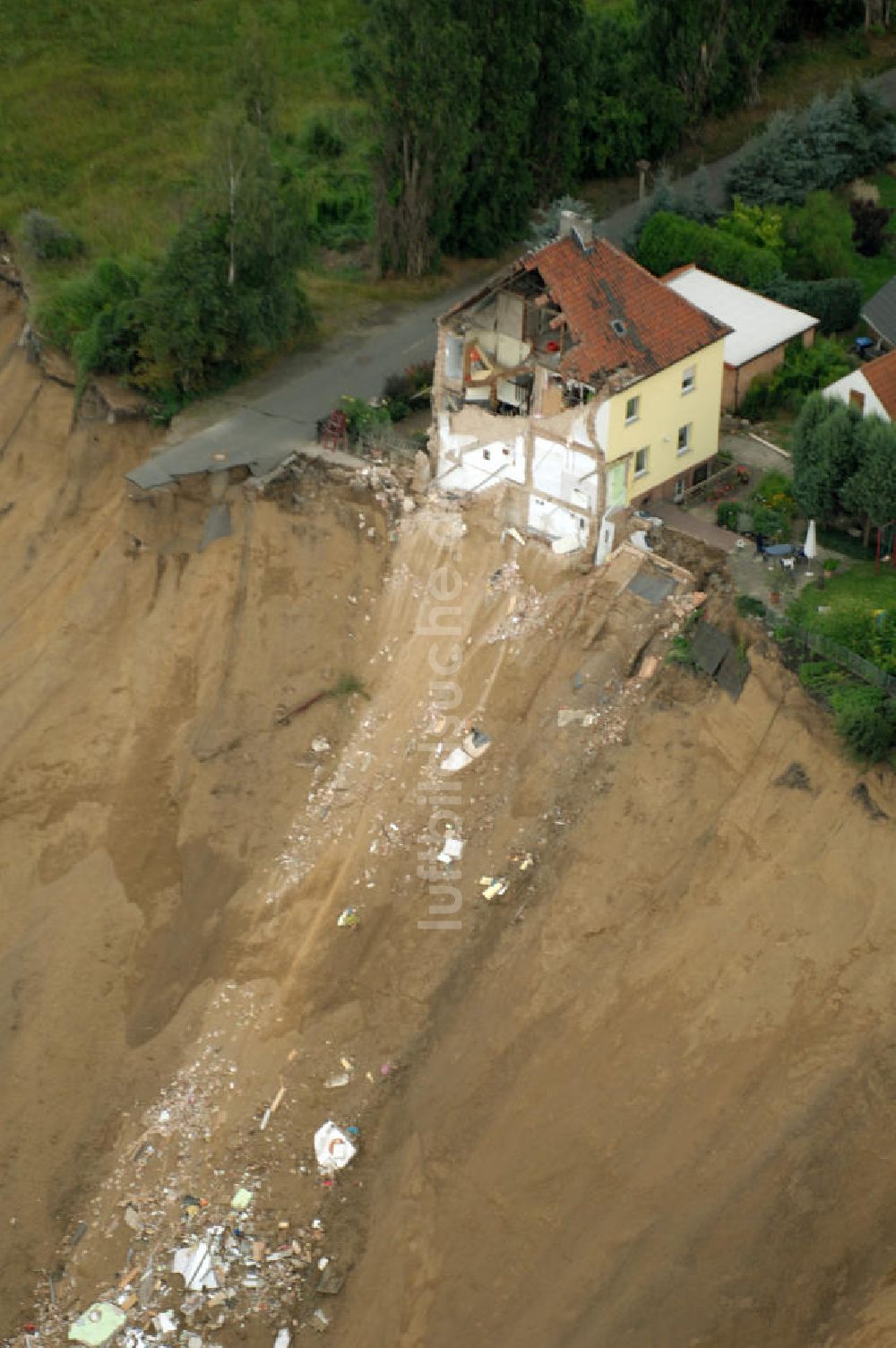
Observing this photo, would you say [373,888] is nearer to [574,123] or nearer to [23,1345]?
[23,1345]

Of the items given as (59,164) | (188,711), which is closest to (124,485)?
(188,711)

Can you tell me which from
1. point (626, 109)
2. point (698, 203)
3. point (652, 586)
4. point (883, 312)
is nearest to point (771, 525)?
point (652, 586)

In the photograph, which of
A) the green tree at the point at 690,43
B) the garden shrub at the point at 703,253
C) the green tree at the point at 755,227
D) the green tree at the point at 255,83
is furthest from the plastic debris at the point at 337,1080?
the green tree at the point at 690,43

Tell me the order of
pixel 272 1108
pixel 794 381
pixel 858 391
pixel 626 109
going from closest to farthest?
pixel 272 1108
pixel 858 391
pixel 794 381
pixel 626 109

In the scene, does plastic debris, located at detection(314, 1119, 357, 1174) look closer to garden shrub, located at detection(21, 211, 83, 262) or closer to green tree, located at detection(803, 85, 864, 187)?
garden shrub, located at detection(21, 211, 83, 262)

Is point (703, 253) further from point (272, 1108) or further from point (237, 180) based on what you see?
point (272, 1108)

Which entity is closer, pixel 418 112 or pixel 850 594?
pixel 850 594

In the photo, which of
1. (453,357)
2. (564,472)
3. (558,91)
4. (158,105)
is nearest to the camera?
(564,472)

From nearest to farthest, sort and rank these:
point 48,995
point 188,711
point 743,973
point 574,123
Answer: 1. point 743,973
2. point 48,995
3. point 188,711
4. point 574,123
